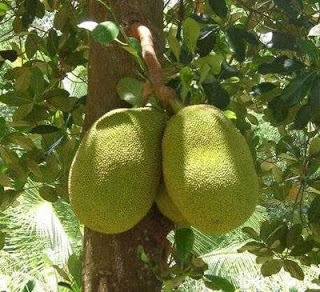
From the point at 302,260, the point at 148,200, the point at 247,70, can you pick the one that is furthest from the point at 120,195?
the point at 247,70

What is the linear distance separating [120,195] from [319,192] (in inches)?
23.5

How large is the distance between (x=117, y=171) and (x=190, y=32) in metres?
0.27

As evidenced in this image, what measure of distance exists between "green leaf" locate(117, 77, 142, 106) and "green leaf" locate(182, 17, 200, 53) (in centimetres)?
13

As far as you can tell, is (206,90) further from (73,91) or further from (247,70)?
(73,91)

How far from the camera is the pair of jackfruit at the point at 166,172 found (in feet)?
2.70

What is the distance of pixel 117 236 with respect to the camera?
909mm

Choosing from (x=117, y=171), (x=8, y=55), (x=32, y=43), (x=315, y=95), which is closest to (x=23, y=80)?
(x=8, y=55)

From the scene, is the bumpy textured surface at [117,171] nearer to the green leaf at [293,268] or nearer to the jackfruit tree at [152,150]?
the jackfruit tree at [152,150]

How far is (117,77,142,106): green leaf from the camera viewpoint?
907 millimetres

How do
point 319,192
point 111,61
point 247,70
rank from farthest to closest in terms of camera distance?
point 247,70 < point 319,192 < point 111,61

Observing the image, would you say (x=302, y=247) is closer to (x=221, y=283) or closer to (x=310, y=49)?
(x=221, y=283)

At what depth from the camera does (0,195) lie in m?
1.16

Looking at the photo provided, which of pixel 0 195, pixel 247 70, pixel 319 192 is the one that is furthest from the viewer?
pixel 247 70

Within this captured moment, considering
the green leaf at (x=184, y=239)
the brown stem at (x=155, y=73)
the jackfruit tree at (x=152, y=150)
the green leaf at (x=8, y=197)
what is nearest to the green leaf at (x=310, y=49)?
the jackfruit tree at (x=152, y=150)
